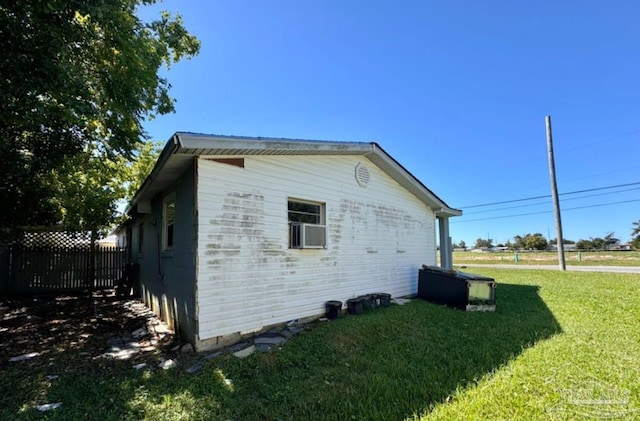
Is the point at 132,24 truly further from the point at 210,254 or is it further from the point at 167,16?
the point at 210,254

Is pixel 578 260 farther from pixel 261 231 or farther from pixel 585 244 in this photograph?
pixel 585 244

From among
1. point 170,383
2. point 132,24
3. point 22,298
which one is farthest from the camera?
point 22,298

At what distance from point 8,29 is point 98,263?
8734mm

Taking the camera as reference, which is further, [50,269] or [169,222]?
[50,269]

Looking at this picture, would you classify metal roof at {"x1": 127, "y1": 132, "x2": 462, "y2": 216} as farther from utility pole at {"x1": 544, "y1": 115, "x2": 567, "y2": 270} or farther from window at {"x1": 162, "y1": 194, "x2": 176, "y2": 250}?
utility pole at {"x1": 544, "y1": 115, "x2": 567, "y2": 270}

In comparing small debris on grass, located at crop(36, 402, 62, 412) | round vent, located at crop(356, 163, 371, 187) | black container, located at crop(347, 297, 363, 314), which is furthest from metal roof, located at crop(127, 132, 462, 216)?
black container, located at crop(347, 297, 363, 314)

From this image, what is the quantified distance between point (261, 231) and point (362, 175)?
135 inches

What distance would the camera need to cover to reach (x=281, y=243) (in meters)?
5.61

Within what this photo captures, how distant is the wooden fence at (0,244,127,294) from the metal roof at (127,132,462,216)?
13.0ft

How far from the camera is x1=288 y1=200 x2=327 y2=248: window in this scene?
591cm

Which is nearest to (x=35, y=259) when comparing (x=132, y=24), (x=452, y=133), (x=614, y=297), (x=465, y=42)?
(x=132, y=24)

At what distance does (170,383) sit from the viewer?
346cm

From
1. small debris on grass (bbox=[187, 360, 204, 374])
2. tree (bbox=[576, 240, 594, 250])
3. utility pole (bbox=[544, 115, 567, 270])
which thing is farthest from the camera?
tree (bbox=[576, 240, 594, 250])

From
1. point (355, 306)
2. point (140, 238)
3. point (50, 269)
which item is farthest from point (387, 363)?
point (50, 269)
